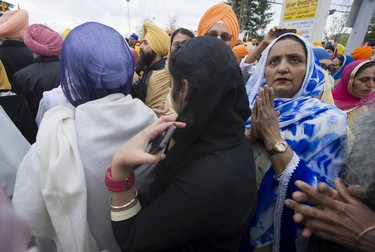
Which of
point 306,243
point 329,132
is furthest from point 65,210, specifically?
point 329,132

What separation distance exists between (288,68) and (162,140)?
3.69ft

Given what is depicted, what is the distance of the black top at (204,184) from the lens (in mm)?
917

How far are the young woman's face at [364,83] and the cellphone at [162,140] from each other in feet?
9.05

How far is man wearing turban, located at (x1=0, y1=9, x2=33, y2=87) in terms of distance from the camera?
11.2 ft

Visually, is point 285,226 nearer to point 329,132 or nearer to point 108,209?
point 329,132

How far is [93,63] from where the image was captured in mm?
1105

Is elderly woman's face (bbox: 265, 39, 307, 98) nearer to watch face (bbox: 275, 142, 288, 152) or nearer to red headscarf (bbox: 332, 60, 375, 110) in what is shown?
watch face (bbox: 275, 142, 288, 152)

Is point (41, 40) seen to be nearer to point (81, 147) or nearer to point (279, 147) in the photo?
point (81, 147)

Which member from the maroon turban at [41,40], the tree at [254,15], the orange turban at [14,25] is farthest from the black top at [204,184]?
the tree at [254,15]

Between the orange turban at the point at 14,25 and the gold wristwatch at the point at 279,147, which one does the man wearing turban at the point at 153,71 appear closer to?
the gold wristwatch at the point at 279,147

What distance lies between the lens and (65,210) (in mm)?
1020

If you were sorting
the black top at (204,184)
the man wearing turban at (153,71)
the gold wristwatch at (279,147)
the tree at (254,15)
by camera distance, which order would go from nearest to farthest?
the black top at (204,184) < the gold wristwatch at (279,147) < the man wearing turban at (153,71) < the tree at (254,15)

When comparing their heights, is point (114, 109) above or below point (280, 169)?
above

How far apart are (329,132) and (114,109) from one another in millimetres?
1169
